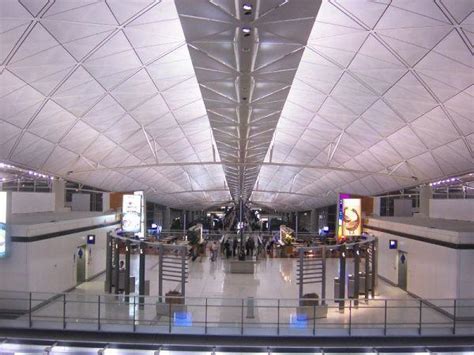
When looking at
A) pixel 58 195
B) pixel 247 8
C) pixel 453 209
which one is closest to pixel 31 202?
pixel 58 195

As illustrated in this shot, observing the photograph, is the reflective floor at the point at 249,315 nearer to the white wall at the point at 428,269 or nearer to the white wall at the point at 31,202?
the white wall at the point at 428,269

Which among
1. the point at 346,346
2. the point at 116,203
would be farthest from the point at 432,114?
the point at 116,203

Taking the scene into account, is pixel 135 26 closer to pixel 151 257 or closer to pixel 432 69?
pixel 432 69

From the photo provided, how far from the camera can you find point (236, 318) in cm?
1666

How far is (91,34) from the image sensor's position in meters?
16.9

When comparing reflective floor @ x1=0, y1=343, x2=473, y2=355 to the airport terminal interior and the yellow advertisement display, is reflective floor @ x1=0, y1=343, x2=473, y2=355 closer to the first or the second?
the airport terminal interior

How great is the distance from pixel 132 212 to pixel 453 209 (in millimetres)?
21882

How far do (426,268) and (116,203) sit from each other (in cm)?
2231

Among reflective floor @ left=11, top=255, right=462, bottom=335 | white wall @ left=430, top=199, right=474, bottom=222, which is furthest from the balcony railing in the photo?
white wall @ left=430, top=199, right=474, bottom=222

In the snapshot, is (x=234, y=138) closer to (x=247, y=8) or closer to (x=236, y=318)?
(x=236, y=318)

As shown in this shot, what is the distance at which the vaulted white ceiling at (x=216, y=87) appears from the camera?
50.5 ft

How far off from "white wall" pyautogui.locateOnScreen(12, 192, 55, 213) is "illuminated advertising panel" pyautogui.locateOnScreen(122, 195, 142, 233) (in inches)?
236

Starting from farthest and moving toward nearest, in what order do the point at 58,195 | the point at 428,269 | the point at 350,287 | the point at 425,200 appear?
the point at 58,195
the point at 425,200
the point at 350,287
the point at 428,269

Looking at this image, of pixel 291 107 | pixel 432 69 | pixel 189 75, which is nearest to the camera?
pixel 432 69
